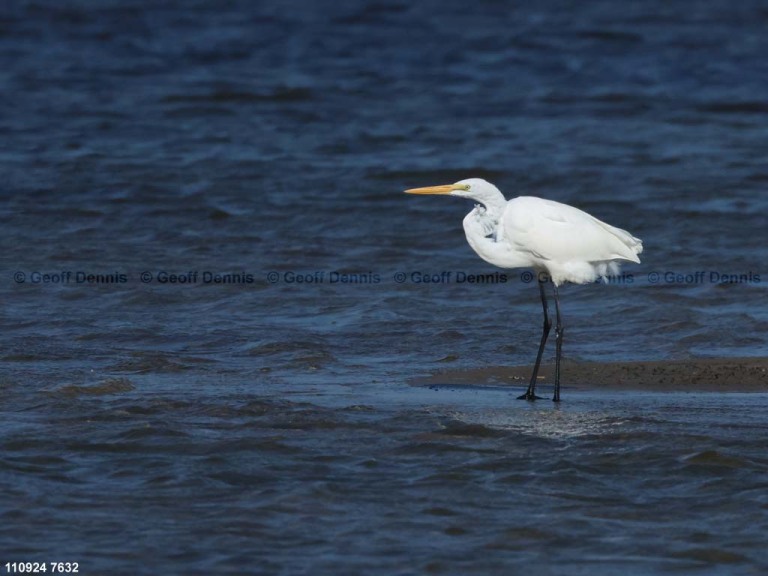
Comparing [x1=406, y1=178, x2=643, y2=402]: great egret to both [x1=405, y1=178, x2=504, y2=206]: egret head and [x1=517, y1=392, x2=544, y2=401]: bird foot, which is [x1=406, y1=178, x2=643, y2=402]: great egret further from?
[x1=517, y1=392, x2=544, y2=401]: bird foot

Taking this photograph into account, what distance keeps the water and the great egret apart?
62 cm

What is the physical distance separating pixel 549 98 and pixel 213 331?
9.98m

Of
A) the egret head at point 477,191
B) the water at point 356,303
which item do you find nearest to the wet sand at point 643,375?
the water at point 356,303

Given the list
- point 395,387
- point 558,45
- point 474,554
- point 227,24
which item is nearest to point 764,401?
point 395,387

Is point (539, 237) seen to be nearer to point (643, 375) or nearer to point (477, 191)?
point (477, 191)

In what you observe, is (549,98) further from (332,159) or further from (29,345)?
(29,345)

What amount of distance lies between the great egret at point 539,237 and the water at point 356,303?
62cm

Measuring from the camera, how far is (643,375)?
286 inches

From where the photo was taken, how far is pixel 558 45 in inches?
836

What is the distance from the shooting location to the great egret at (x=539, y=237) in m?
7.29

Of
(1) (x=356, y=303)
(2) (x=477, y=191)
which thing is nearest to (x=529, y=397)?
(2) (x=477, y=191)

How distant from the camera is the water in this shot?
4.75 m

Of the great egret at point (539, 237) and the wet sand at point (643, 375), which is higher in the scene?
the great egret at point (539, 237)

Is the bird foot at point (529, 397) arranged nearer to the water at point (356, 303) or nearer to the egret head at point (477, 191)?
the water at point (356, 303)
